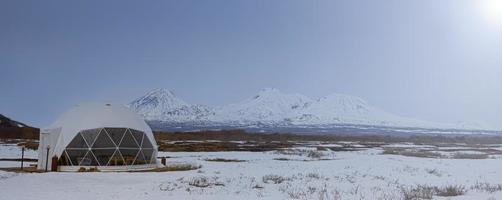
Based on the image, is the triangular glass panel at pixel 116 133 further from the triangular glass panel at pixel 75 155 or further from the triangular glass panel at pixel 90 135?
the triangular glass panel at pixel 75 155

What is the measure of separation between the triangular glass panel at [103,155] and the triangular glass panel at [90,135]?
0.64 metres

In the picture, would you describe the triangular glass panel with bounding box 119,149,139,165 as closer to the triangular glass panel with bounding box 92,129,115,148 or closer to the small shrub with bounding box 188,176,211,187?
the triangular glass panel with bounding box 92,129,115,148

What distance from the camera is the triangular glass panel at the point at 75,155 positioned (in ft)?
97.3

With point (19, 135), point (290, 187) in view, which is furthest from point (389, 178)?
point (19, 135)

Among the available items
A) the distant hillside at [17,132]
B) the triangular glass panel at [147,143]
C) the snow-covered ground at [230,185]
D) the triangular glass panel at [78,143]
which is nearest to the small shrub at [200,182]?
the snow-covered ground at [230,185]

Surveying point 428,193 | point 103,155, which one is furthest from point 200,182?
point 103,155

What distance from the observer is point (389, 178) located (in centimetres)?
2467

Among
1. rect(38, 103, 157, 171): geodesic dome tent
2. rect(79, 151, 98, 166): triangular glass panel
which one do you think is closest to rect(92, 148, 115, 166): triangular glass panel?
rect(38, 103, 157, 171): geodesic dome tent

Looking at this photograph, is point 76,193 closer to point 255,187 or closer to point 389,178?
point 255,187

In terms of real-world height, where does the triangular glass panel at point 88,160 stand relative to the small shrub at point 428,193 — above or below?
above

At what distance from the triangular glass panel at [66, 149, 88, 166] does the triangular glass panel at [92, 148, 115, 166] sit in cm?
67

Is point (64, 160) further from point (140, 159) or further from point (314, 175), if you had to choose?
point (314, 175)

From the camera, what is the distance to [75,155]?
30.2m

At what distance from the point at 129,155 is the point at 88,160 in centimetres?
275
